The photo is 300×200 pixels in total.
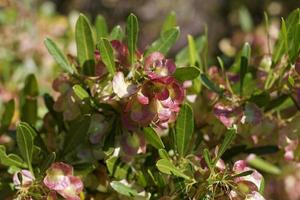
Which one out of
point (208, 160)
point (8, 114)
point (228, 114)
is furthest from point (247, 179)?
point (8, 114)

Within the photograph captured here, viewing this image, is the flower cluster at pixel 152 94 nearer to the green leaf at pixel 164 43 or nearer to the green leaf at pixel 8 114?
the green leaf at pixel 164 43

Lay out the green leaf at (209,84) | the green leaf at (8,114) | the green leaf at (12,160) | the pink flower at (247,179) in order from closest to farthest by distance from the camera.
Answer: the pink flower at (247,179) < the green leaf at (12,160) < the green leaf at (209,84) < the green leaf at (8,114)

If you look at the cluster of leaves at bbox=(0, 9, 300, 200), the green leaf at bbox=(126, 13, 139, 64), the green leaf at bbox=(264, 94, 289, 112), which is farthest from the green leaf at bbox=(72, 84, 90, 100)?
the green leaf at bbox=(264, 94, 289, 112)

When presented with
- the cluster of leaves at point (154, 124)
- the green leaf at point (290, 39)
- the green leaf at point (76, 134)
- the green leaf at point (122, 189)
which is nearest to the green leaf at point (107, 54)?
the cluster of leaves at point (154, 124)

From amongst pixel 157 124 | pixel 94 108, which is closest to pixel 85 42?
pixel 94 108

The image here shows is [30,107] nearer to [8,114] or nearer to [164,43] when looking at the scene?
[8,114]

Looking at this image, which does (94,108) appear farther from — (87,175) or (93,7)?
(93,7)

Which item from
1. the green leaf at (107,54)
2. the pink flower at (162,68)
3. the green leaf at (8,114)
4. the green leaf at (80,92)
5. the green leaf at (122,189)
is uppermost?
the green leaf at (107,54)

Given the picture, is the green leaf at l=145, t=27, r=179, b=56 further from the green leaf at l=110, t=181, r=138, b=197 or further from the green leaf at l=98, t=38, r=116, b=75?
the green leaf at l=110, t=181, r=138, b=197
